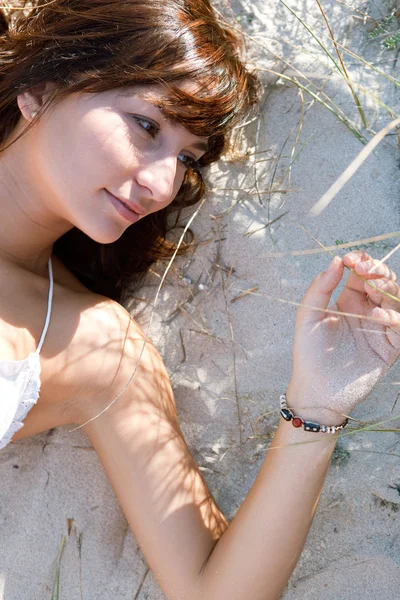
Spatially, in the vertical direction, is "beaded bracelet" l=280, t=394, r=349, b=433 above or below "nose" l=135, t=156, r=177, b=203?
below

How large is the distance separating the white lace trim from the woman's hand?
0.89m

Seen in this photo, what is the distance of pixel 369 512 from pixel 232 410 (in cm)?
65

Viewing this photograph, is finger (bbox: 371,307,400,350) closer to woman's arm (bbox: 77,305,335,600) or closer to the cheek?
woman's arm (bbox: 77,305,335,600)

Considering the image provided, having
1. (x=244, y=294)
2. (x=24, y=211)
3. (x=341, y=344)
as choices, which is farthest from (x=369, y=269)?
(x=24, y=211)

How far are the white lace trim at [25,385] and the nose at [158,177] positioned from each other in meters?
0.70

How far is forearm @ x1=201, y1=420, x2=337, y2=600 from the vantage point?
2312 mm

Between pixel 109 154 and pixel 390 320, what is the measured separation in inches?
39.4

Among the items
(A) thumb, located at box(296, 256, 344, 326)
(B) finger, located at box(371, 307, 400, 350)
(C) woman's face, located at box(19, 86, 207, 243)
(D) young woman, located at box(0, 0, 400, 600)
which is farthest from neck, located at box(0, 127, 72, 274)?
A: (B) finger, located at box(371, 307, 400, 350)

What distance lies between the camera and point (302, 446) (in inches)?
91.1

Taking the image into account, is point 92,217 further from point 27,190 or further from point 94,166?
point 27,190

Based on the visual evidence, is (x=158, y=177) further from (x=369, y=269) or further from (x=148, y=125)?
(x=369, y=269)

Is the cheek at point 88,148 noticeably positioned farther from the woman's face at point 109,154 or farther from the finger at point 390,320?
the finger at point 390,320

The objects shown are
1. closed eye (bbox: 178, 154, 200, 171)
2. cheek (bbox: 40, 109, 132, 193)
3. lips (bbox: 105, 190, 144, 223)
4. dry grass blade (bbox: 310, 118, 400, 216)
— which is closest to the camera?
dry grass blade (bbox: 310, 118, 400, 216)

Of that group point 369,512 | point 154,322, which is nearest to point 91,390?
point 154,322
